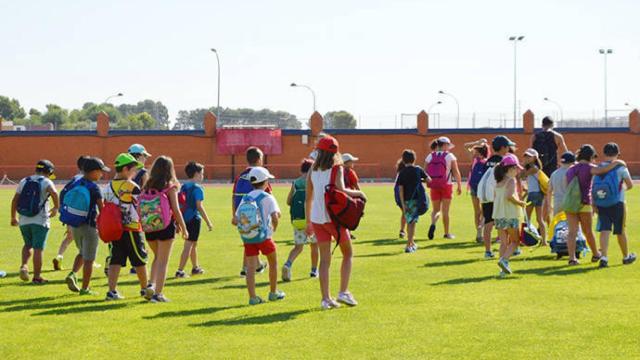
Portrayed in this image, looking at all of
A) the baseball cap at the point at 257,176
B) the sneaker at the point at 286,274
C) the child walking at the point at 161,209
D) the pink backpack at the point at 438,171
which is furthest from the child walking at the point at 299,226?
the pink backpack at the point at 438,171

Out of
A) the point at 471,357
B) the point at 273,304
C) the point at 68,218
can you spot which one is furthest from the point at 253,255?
the point at 471,357

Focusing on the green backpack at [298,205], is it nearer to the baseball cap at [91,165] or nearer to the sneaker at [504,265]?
the sneaker at [504,265]

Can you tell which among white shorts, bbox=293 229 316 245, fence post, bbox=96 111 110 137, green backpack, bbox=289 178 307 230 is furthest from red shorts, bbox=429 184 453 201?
fence post, bbox=96 111 110 137

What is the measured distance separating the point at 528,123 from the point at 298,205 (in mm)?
52847

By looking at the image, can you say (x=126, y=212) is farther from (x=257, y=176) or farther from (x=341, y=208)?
(x=341, y=208)

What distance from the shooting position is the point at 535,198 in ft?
55.3

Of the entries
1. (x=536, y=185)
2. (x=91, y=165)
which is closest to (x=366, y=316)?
(x=91, y=165)

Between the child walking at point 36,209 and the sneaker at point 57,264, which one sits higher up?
the child walking at point 36,209

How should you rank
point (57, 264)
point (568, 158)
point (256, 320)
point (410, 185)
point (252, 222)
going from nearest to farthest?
point (256, 320) < point (252, 222) < point (568, 158) < point (57, 264) < point (410, 185)

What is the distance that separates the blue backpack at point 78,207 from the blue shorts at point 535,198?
Answer: 26.3 ft

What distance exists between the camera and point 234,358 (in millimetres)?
8211

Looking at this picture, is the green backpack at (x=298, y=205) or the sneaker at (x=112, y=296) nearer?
the sneaker at (x=112, y=296)

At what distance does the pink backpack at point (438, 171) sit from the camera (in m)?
18.7

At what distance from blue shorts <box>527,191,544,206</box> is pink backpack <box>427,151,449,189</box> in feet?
7.10
